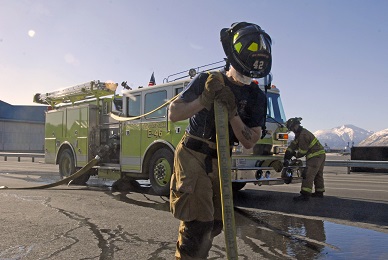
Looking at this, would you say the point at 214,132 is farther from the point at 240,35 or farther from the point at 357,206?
the point at 357,206

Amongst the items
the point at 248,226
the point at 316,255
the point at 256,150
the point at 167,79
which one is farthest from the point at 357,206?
the point at 167,79

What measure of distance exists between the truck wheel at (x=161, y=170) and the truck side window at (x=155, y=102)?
2.58 ft

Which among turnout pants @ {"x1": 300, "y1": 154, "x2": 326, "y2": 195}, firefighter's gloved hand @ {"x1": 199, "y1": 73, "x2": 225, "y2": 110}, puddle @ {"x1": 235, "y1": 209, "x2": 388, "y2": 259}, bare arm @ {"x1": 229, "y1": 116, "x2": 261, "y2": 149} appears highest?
firefighter's gloved hand @ {"x1": 199, "y1": 73, "x2": 225, "y2": 110}

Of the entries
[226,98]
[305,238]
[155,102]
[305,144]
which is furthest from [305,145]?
[226,98]

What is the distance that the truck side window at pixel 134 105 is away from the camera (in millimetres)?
9302

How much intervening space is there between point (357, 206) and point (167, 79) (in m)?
4.63

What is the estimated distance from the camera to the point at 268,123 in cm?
792

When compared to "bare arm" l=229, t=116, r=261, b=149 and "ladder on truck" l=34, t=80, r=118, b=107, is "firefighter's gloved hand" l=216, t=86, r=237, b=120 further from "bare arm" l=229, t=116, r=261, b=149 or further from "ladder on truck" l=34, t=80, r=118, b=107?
"ladder on truck" l=34, t=80, r=118, b=107

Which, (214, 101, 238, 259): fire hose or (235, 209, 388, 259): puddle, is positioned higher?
(214, 101, 238, 259): fire hose

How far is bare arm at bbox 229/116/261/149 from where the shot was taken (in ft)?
8.13

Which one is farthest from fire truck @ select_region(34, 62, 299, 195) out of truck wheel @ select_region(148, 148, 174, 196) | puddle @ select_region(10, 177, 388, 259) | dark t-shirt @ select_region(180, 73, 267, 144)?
dark t-shirt @ select_region(180, 73, 267, 144)

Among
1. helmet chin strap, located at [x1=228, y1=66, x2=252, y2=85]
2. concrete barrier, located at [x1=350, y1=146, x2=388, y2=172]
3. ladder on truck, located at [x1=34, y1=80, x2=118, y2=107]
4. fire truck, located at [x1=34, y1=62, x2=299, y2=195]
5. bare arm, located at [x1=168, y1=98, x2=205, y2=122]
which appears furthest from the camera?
concrete barrier, located at [x1=350, y1=146, x2=388, y2=172]

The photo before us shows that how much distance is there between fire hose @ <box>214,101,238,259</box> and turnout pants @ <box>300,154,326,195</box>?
601cm

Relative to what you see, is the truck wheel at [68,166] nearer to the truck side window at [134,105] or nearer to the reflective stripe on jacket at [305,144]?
the truck side window at [134,105]
